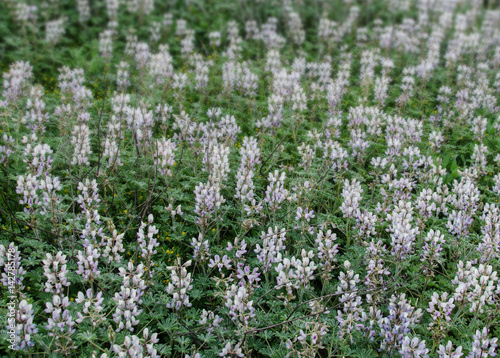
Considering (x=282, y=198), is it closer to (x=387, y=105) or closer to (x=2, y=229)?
(x=2, y=229)

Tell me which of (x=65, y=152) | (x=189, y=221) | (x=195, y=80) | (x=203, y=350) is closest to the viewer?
(x=203, y=350)

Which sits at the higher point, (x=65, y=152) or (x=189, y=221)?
(x=65, y=152)

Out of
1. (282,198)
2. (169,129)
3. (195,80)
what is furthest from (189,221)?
(195,80)

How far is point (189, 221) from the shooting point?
4.92 metres

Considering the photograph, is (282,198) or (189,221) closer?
(282,198)

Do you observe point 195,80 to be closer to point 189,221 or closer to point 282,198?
point 189,221

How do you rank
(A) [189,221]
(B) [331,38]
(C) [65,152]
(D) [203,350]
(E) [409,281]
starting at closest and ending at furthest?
(D) [203,350] < (E) [409,281] < (A) [189,221] < (C) [65,152] < (B) [331,38]

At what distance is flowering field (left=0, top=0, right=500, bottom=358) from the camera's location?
343 centimetres

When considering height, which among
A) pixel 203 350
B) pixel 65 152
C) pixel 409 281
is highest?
pixel 65 152

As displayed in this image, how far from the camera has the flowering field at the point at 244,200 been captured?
3.43m

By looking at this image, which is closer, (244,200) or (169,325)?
(169,325)

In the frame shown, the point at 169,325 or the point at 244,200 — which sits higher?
the point at 244,200

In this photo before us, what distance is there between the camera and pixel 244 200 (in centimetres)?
464

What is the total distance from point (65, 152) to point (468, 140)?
19.8 ft
